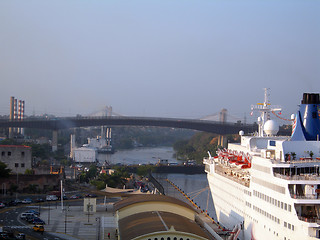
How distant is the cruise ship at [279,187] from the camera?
52.0 feet

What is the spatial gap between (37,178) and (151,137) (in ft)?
331

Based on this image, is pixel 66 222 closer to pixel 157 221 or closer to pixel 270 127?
pixel 157 221

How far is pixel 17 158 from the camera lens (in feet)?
118

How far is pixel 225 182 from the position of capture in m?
23.3

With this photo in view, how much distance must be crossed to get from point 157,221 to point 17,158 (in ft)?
70.5

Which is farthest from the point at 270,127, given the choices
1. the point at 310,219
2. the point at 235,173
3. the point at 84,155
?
the point at 84,155

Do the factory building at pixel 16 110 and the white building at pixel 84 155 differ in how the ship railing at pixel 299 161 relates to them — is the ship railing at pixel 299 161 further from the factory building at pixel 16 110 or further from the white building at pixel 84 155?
the factory building at pixel 16 110

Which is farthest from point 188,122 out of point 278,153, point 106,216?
point 278,153

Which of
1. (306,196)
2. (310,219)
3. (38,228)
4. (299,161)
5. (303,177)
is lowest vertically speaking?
(38,228)

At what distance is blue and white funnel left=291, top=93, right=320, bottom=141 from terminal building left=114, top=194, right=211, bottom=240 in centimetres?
503

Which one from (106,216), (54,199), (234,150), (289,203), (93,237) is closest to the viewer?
(289,203)

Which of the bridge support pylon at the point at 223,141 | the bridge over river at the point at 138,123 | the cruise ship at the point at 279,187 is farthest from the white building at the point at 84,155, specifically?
the cruise ship at the point at 279,187

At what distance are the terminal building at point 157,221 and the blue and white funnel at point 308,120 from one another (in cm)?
503

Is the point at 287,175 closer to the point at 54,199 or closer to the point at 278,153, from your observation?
the point at 278,153
